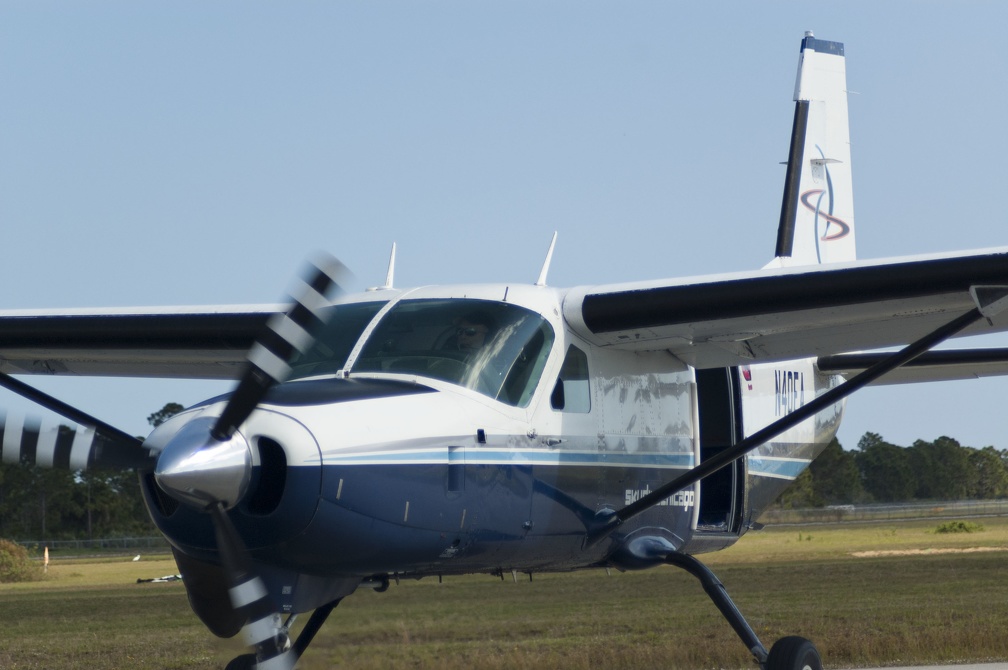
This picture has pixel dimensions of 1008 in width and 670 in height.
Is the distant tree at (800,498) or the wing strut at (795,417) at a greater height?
the wing strut at (795,417)

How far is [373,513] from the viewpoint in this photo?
21.8ft

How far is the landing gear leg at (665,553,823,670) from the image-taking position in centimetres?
937

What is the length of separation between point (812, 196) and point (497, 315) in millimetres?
7237

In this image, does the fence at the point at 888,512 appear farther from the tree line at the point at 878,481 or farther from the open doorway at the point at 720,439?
the open doorway at the point at 720,439

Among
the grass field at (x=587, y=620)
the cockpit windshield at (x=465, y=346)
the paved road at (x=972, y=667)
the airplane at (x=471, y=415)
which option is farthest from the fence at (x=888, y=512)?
the cockpit windshield at (x=465, y=346)

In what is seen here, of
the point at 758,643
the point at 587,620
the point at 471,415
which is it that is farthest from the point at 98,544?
the point at 471,415

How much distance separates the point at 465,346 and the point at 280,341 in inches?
65.0

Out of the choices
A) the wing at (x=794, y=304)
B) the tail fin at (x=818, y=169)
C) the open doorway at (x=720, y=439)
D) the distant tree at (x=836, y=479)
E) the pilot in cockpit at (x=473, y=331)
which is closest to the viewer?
the pilot in cockpit at (x=473, y=331)

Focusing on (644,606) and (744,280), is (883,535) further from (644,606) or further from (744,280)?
(744,280)

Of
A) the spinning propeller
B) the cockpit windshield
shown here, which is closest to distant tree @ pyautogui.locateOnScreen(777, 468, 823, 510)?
the cockpit windshield

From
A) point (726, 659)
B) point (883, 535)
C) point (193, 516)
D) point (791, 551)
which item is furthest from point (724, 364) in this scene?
point (883, 535)

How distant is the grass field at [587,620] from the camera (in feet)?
25.1

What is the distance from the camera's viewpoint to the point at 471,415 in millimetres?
7285

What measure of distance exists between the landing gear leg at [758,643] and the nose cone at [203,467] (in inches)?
167
